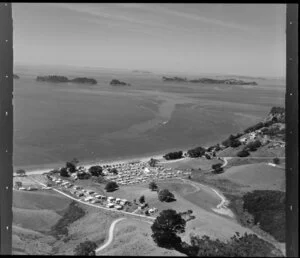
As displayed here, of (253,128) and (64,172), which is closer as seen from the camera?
(64,172)

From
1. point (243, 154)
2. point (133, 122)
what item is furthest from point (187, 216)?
point (133, 122)

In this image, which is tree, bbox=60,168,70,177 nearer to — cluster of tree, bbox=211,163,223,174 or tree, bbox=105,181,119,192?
tree, bbox=105,181,119,192

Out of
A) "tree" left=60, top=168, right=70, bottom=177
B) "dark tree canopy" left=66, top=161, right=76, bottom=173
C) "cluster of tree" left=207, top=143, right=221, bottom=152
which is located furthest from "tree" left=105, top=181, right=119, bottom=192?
"cluster of tree" left=207, top=143, right=221, bottom=152

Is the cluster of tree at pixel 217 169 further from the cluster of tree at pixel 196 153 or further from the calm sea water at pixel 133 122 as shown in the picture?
the calm sea water at pixel 133 122

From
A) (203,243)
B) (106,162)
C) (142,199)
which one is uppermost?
(203,243)

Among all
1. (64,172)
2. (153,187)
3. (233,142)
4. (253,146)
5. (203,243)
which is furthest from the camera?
(233,142)

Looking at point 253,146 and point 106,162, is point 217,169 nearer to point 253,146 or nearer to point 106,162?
point 253,146

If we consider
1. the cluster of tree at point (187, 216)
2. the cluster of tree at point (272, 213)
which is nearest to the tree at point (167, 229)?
the cluster of tree at point (187, 216)

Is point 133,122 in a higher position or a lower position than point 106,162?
higher

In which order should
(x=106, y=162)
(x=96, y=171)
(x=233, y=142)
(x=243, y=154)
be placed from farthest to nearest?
(x=233, y=142) < (x=106, y=162) < (x=243, y=154) < (x=96, y=171)
